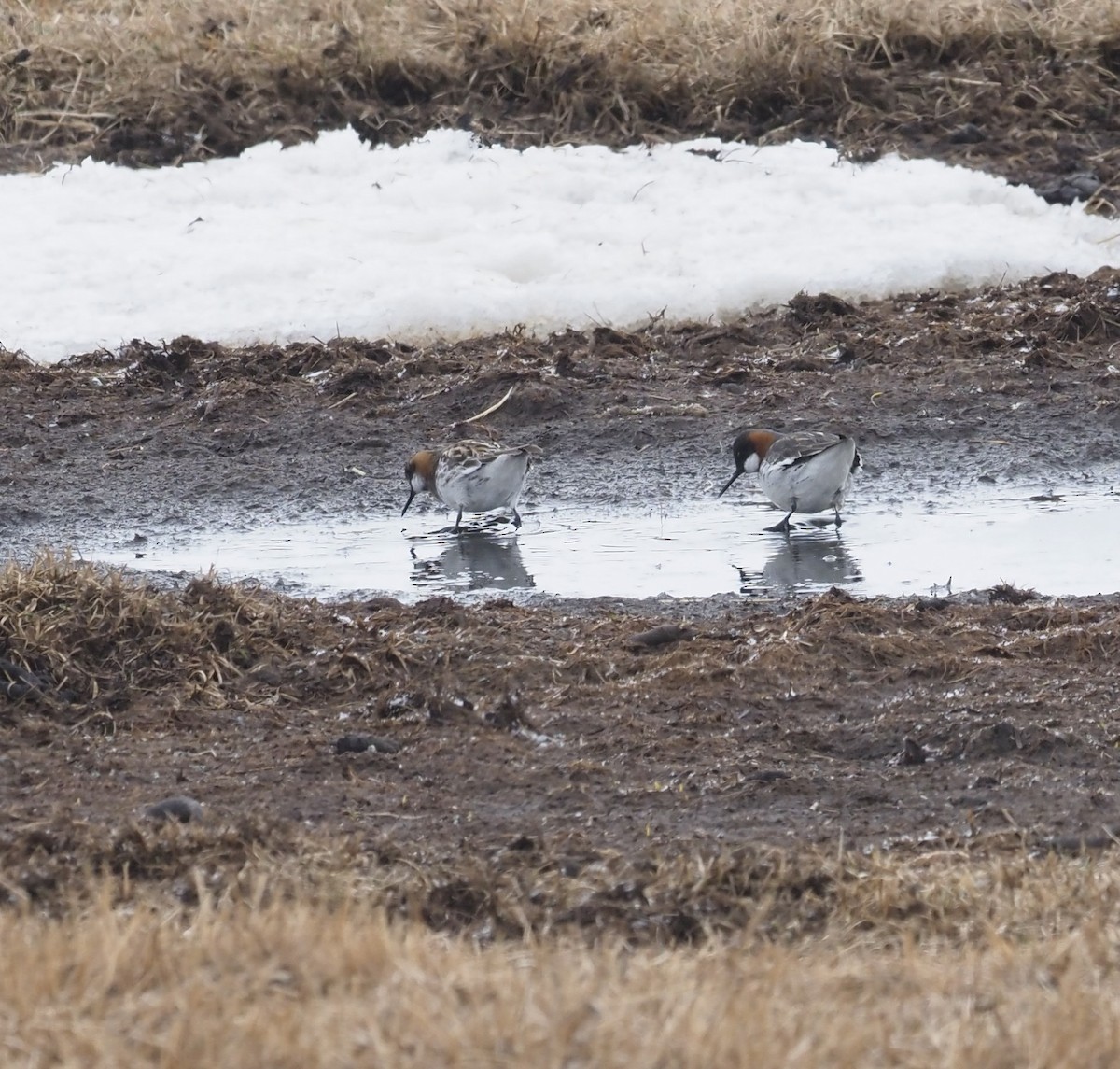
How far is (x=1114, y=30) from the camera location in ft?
50.7

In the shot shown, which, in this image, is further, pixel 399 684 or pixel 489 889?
pixel 399 684

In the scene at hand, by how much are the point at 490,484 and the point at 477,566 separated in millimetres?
701

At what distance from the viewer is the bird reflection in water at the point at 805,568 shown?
8.20 metres

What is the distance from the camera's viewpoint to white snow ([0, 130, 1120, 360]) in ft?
42.2

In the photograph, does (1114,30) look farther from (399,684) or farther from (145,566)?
(399,684)

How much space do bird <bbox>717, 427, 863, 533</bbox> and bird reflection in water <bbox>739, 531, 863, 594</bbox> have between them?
189 mm

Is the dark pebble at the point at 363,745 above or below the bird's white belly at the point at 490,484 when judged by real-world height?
below

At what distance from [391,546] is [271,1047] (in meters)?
6.25

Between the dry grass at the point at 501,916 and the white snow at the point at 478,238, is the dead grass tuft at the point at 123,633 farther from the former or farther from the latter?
the white snow at the point at 478,238

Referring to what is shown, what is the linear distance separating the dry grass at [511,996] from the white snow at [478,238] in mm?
9132

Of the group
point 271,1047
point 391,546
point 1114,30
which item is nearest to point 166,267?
point 391,546

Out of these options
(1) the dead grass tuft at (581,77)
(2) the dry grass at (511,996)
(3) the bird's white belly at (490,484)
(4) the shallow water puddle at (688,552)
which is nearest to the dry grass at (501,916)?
(2) the dry grass at (511,996)

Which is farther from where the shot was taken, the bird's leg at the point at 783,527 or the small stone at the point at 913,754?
the bird's leg at the point at 783,527

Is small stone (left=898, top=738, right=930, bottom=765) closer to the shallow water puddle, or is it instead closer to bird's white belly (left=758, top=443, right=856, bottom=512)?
the shallow water puddle
